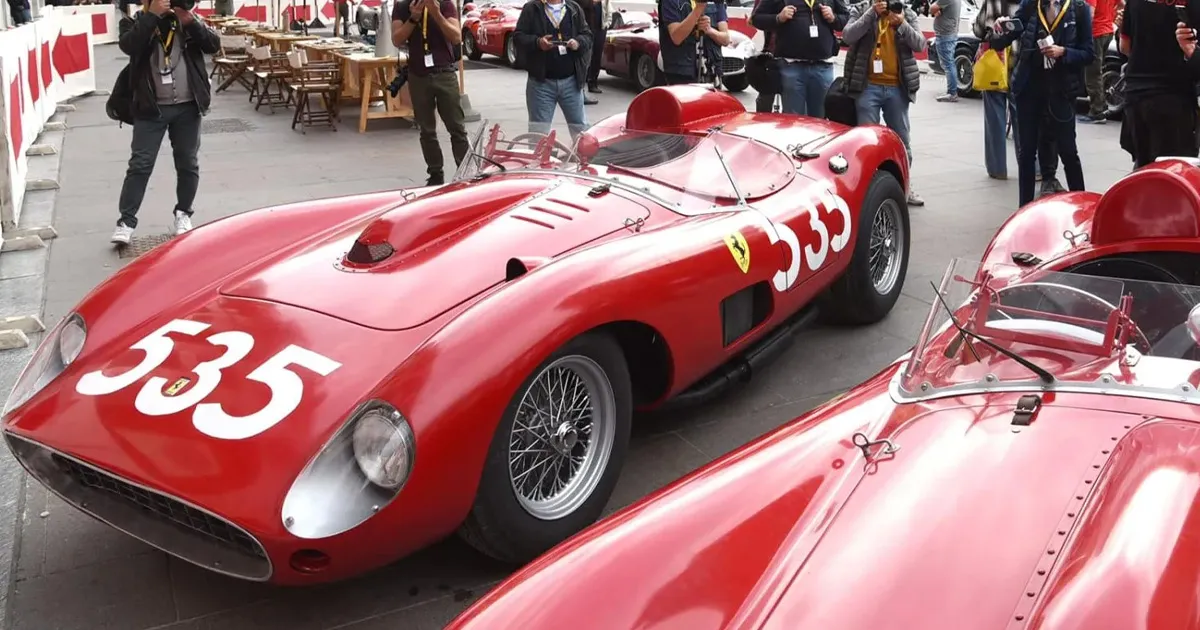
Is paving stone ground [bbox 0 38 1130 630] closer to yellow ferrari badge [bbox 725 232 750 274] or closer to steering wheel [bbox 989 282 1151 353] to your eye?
yellow ferrari badge [bbox 725 232 750 274]

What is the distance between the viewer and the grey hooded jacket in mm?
7410

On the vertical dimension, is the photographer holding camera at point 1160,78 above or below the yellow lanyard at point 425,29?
below

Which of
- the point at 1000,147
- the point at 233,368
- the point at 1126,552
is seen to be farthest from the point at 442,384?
the point at 1000,147

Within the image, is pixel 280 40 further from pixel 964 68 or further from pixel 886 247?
pixel 886 247

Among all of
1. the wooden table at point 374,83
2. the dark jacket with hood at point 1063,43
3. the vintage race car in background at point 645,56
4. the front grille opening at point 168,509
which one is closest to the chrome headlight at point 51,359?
the front grille opening at point 168,509

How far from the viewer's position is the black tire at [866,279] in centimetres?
497

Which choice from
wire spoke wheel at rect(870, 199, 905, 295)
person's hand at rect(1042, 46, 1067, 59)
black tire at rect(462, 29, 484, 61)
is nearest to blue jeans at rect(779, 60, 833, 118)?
person's hand at rect(1042, 46, 1067, 59)

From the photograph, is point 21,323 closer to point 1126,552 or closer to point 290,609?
point 290,609

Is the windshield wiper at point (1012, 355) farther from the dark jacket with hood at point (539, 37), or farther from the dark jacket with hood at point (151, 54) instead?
the dark jacket with hood at point (539, 37)

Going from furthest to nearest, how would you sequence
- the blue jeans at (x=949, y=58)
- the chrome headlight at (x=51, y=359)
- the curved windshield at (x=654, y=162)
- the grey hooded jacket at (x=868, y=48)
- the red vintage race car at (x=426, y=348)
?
the blue jeans at (x=949, y=58), the grey hooded jacket at (x=868, y=48), the curved windshield at (x=654, y=162), the chrome headlight at (x=51, y=359), the red vintage race car at (x=426, y=348)

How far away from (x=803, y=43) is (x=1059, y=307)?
5.77m

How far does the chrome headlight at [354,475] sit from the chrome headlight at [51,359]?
116 cm

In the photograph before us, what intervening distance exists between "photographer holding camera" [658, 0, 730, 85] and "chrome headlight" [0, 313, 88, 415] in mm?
5695

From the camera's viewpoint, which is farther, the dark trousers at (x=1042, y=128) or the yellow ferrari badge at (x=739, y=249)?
the dark trousers at (x=1042, y=128)
